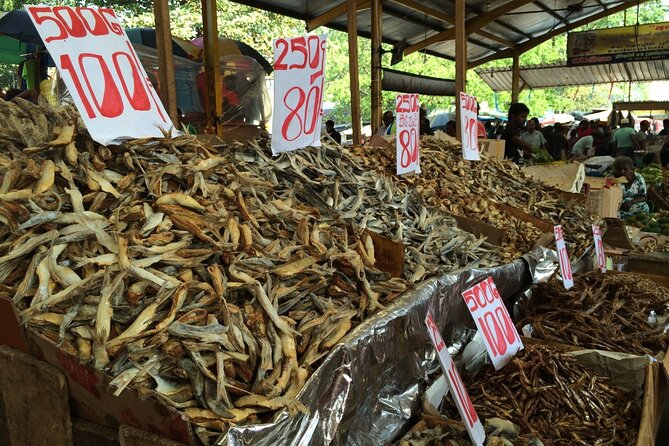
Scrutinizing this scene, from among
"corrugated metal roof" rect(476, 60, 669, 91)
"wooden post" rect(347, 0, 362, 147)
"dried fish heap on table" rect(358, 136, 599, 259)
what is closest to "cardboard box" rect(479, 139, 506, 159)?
"dried fish heap on table" rect(358, 136, 599, 259)

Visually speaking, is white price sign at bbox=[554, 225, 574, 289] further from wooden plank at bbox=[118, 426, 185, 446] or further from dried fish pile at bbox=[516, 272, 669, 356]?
wooden plank at bbox=[118, 426, 185, 446]

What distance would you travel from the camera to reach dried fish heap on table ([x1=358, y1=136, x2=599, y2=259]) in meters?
3.22

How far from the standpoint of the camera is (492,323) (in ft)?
6.82

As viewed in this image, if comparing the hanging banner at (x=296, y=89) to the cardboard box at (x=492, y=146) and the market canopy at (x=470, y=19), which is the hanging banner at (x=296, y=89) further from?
the market canopy at (x=470, y=19)

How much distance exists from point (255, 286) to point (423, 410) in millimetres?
768

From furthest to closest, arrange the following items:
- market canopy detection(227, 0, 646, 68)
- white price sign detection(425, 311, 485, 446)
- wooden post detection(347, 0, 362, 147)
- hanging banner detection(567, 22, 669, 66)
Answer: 1. hanging banner detection(567, 22, 669, 66)
2. market canopy detection(227, 0, 646, 68)
3. wooden post detection(347, 0, 362, 147)
4. white price sign detection(425, 311, 485, 446)

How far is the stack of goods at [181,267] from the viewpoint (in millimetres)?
1256

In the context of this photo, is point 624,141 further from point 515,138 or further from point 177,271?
point 177,271

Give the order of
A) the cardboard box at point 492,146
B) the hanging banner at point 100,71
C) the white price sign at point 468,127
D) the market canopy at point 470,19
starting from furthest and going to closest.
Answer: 1. the market canopy at point 470,19
2. the cardboard box at point 492,146
3. the white price sign at point 468,127
4. the hanging banner at point 100,71

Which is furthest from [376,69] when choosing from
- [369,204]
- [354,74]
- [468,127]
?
[369,204]

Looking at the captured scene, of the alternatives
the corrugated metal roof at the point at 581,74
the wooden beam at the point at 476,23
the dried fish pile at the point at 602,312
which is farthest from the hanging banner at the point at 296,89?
the corrugated metal roof at the point at 581,74

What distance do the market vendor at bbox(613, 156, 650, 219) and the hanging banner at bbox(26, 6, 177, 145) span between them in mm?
5559

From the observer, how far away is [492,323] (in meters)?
2.08

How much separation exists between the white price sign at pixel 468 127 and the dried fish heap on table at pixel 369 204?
4.50 feet
